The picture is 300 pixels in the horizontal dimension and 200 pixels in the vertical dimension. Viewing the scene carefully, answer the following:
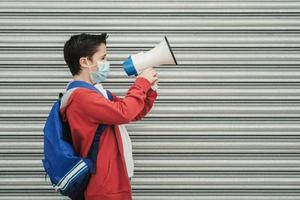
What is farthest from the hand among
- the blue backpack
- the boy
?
the blue backpack

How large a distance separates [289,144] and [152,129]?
4.28 ft

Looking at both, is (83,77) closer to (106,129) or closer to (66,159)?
(106,129)

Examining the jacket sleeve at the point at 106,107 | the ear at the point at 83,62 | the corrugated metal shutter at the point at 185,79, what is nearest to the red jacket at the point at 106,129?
the jacket sleeve at the point at 106,107

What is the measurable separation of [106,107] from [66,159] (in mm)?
444

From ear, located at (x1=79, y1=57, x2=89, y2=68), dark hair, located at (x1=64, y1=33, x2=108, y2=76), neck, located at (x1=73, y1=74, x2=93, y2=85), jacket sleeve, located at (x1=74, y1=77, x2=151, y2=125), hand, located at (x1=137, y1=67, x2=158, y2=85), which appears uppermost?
dark hair, located at (x1=64, y1=33, x2=108, y2=76)

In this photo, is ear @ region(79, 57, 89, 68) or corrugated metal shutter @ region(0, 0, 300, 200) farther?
corrugated metal shutter @ region(0, 0, 300, 200)

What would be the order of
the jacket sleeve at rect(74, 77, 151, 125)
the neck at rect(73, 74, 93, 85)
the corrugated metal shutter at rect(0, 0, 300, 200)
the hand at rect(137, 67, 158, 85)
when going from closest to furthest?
1. the jacket sleeve at rect(74, 77, 151, 125)
2. the hand at rect(137, 67, 158, 85)
3. the neck at rect(73, 74, 93, 85)
4. the corrugated metal shutter at rect(0, 0, 300, 200)

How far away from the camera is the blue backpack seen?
225 centimetres

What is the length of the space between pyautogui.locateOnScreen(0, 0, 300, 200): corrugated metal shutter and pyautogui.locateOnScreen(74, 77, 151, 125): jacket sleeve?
0.88 meters

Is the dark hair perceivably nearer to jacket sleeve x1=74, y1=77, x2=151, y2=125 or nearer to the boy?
the boy

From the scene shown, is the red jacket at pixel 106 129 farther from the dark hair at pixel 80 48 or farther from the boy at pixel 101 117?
the dark hair at pixel 80 48

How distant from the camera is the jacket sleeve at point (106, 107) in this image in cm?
222

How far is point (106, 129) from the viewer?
2389 mm

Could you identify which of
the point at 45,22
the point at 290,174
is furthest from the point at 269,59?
the point at 45,22
